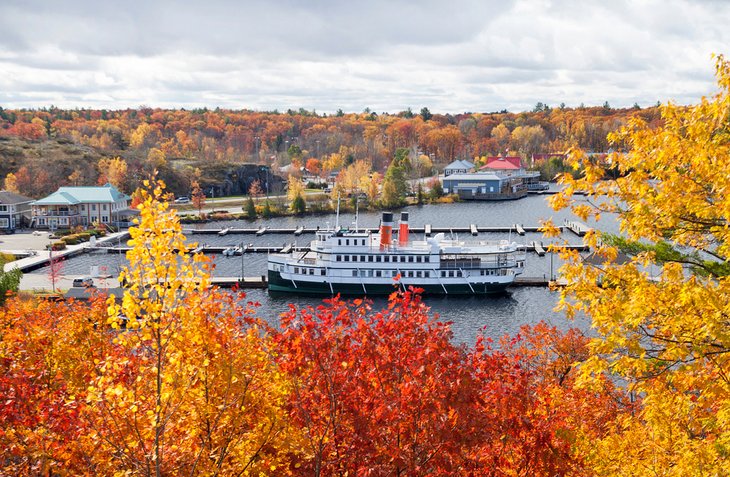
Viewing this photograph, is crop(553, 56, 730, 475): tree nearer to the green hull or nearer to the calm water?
the calm water

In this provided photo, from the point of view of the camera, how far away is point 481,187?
3775 inches

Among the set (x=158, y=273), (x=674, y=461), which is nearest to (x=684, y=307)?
(x=674, y=461)

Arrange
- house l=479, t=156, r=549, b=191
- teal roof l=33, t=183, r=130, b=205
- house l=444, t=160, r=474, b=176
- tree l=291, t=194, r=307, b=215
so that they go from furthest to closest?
house l=444, t=160, r=474, b=176, house l=479, t=156, r=549, b=191, tree l=291, t=194, r=307, b=215, teal roof l=33, t=183, r=130, b=205

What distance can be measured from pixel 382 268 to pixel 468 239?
68.0 feet

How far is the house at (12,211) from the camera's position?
65.8m

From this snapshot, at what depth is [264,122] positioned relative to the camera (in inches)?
6437

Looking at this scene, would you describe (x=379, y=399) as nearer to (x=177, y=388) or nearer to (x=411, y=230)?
(x=177, y=388)

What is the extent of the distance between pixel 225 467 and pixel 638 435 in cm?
795

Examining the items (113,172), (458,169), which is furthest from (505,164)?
(113,172)

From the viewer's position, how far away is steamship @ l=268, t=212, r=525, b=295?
139ft

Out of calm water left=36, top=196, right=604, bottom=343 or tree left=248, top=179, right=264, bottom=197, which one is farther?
tree left=248, top=179, right=264, bottom=197

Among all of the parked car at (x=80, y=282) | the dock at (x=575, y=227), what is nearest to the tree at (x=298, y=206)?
the dock at (x=575, y=227)

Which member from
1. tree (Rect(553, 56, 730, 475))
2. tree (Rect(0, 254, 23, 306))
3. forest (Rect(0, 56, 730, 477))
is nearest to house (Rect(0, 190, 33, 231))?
tree (Rect(0, 254, 23, 306))

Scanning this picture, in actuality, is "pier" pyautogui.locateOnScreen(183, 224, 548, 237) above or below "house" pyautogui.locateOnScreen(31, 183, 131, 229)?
A: below
